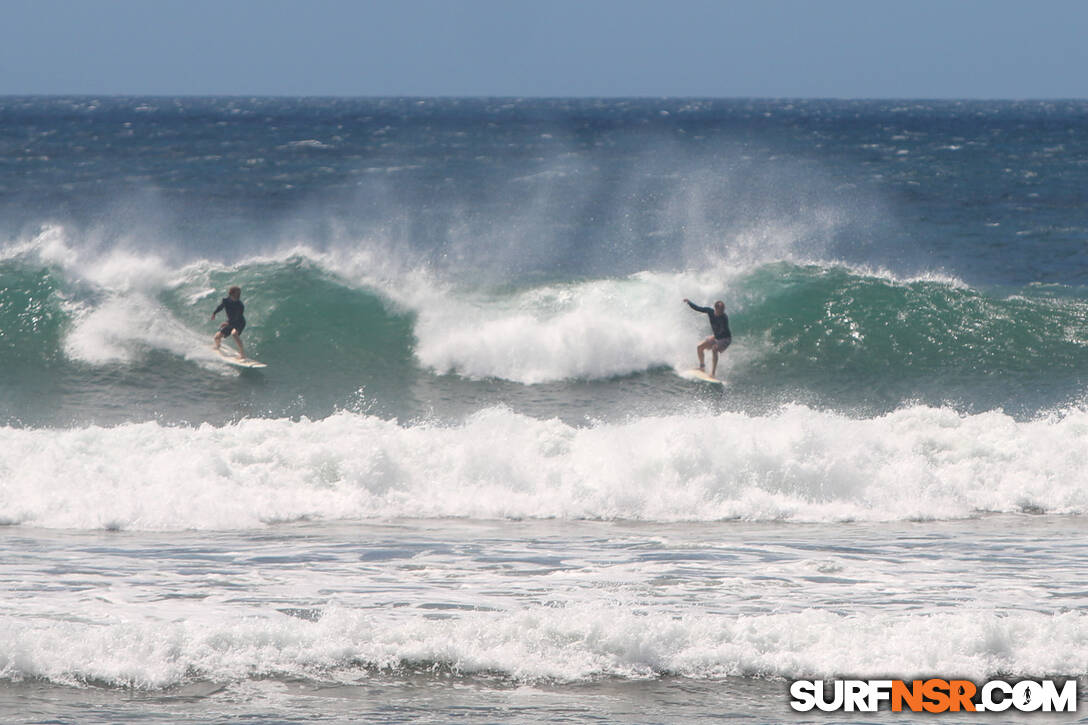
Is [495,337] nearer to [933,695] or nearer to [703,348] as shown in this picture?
[703,348]

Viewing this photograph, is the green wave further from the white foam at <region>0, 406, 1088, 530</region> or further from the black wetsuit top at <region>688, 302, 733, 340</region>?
the white foam at <region>0, 406, 1088, 530</region>

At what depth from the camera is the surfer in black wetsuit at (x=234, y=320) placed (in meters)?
17.9

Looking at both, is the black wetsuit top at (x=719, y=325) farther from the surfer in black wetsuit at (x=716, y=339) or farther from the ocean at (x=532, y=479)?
the ocean at (x=532, y=479)

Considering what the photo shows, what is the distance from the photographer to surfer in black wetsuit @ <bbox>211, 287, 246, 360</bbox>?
17.9 metres

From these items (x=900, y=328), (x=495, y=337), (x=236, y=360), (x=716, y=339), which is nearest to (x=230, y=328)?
(x=236, y=360)

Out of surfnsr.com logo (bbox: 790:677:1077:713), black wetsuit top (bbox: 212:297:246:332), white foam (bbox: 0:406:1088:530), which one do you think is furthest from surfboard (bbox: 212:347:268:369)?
surfnsr.com logo (bbox: 790:677:1077:713)

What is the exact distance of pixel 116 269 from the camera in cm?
2000

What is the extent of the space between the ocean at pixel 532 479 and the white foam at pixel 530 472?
0.14 feet

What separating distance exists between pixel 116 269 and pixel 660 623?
49.1 feet

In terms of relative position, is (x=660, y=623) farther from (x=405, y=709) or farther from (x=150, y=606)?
(x=150, y=606)

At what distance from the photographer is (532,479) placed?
12.5 metres

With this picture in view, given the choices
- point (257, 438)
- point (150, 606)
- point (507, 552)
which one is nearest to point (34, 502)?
point (257, 438)

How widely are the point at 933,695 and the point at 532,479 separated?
5923mm

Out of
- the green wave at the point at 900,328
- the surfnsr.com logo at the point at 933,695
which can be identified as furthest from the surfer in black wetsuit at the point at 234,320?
the surfnsr.com logo at the point at 933,695
